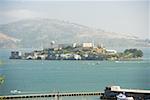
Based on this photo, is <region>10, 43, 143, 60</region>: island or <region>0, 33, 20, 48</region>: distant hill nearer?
<region>10, 43, 143, 60</region>: island

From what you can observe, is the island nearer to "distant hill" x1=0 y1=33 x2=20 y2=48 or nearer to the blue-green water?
the blue-green water

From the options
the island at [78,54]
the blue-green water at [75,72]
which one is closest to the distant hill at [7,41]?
the blue-green water at [75,72]

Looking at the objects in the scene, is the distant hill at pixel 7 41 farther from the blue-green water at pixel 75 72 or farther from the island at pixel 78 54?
the island at pixel 78 54

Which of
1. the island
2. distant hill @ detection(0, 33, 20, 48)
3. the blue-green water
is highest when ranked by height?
distant hill @ detection(0, 33, 20, 48)

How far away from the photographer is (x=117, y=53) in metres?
27.4

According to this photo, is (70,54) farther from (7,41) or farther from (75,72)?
(7,41)

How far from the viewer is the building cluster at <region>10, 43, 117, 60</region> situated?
25609 millimetres

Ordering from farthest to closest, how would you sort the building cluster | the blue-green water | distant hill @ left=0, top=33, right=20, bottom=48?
distant hill @ left=0, top=33, right=20, bottom=48 < the building cluster < the blue-green water

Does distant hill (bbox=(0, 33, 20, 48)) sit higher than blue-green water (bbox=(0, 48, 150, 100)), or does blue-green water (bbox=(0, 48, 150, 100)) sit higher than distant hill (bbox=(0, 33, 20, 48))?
distant hill (bbox=(0, 33, 20, 48))

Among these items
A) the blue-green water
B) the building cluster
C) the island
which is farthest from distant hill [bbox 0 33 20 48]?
the building cluster

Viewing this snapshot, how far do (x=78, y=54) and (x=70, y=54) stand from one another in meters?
0.51

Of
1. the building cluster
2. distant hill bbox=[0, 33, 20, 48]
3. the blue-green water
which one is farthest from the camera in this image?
distant hill bbox=[0, 33, 20, 48]

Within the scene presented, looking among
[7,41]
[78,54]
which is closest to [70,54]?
[78,54]

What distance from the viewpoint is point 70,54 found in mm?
26281
